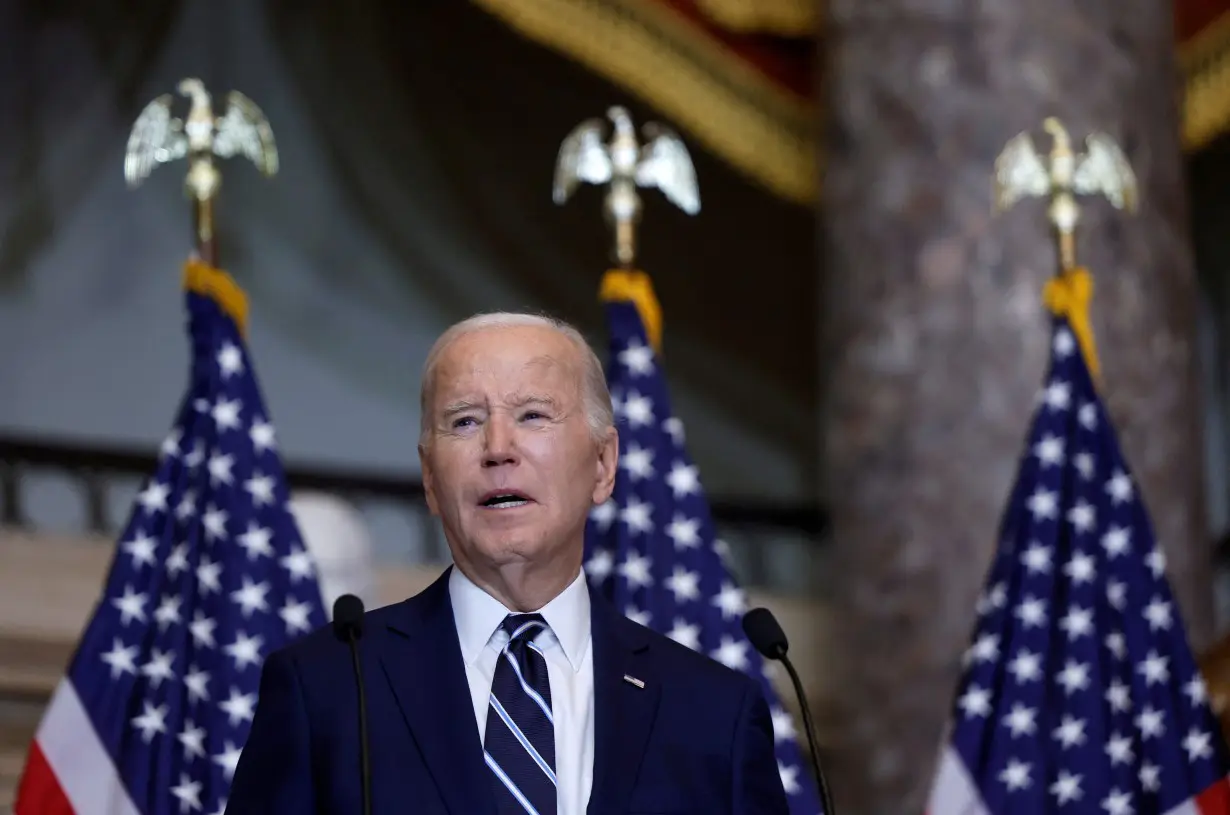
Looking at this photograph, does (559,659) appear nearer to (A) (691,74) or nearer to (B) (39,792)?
(B) (39,792)

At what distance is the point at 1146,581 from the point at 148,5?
17.1 feet

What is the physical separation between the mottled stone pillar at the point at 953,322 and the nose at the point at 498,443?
3.37 metres

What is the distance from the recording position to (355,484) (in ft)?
24.8

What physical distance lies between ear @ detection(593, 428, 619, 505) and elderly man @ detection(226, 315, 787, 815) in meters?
0.02

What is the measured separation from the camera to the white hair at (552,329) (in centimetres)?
264

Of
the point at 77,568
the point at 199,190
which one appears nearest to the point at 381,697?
the point at 199,190

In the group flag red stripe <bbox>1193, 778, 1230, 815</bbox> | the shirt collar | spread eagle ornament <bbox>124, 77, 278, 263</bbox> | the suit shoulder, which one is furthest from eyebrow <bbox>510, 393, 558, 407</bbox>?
flag red stripe <bbox>1193, 778, 1230, 815</bbox>

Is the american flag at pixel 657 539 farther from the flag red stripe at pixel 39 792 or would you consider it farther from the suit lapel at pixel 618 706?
the suit lapel at pixel 618 706

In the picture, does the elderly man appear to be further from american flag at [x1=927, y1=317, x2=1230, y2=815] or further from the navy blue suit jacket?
american flag at [x1=927, y1=317, x2=1230, y2=815]

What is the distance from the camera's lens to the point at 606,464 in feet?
9.07

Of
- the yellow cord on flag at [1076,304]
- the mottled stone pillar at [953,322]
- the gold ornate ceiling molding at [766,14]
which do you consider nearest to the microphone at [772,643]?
the yellow cord on flag at [1076,304]

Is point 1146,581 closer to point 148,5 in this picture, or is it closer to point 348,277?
point 348,277

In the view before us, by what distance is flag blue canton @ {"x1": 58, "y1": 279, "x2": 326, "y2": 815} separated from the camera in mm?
4035

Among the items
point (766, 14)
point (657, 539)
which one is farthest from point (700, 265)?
point (657, 539)
